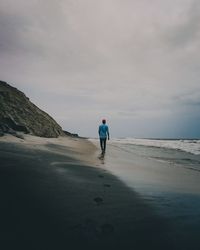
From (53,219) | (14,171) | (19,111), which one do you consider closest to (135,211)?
(53,219)

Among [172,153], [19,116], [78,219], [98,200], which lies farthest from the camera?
[172,153]

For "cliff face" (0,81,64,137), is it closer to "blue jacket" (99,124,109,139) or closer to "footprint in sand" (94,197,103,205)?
"blue jacket" (99,124,109,139)

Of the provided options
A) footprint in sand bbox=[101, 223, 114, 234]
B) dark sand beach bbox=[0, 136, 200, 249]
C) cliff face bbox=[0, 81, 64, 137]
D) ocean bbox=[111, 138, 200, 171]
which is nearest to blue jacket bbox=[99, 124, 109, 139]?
ocean bbox=[111, 138, 200, 171]

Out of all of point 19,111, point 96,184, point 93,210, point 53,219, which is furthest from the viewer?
point 19,111

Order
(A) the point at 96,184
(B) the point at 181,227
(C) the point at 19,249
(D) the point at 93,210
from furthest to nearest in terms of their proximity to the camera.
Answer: (A) the point at 96,184, (D) the point at 93,210, (B) the point at 181,227, (C) the point at 19,249

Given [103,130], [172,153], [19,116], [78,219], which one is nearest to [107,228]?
[78,219]

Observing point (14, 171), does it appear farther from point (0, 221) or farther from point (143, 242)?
point (143, 242)

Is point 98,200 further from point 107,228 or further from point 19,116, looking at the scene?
point 19,116

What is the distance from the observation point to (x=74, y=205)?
3547 millimetres

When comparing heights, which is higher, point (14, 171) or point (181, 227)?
point (14, 171)

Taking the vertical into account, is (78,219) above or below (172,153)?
below

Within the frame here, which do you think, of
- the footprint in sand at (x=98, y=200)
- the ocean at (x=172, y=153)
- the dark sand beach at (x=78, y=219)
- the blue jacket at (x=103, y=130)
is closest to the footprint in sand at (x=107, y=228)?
the dark sand beach at (x=78, y=219)

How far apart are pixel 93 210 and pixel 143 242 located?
97cm

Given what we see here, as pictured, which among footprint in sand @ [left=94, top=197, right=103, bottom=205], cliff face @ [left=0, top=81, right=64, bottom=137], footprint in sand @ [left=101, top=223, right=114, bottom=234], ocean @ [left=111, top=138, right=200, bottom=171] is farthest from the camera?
cliff face @ [left=0, top=81, right=64, bottom=137]
